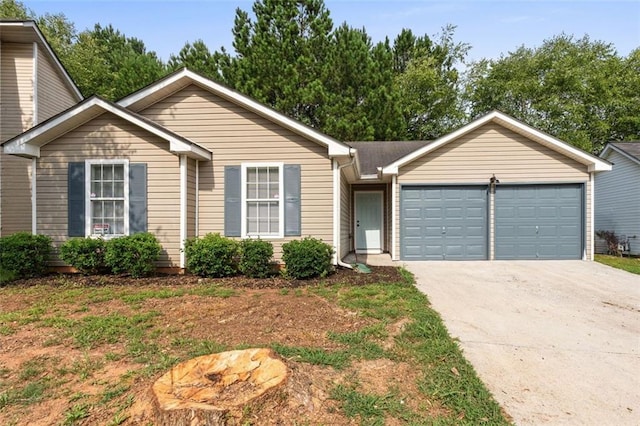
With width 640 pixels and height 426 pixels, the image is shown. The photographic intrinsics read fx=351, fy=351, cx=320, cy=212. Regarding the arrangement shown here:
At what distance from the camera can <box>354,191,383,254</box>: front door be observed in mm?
12516

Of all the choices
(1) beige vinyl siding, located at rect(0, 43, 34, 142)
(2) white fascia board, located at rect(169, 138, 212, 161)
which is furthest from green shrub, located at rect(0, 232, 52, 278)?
(1) beige vinyl siding, located at rect(0, 43, 34, 142)

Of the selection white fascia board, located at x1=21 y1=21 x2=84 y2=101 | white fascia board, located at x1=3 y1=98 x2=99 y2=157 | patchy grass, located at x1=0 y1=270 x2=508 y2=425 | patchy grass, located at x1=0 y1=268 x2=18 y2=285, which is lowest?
patchy grass, located at x1=0 y1=270 x2=508 y2=425

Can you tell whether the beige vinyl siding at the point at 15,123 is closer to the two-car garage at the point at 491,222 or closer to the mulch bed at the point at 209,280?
the mulch bed at the point at 209,280

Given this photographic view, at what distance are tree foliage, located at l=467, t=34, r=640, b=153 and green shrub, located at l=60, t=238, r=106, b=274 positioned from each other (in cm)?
2653

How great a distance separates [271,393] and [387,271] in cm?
604

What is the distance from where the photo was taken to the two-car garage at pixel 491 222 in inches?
395

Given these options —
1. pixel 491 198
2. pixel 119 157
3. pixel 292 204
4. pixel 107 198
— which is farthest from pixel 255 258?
pixel 491 198

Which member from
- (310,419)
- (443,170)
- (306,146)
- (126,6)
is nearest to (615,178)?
(443,170)

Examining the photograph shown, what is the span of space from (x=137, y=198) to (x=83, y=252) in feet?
4.97

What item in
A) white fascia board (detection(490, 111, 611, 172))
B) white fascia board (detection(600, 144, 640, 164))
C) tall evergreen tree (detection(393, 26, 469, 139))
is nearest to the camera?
white fascia board (detection(490, 111, 611, 172))

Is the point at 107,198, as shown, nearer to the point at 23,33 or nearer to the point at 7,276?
the point at 7,276

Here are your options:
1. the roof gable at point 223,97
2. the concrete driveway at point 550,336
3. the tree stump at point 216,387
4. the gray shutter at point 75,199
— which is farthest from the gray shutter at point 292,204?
the tree stump at point 216,387

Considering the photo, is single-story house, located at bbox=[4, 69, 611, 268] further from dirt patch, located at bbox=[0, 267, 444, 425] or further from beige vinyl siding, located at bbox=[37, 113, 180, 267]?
dirt patch, located at bbox=[0, 267, 444, 425]

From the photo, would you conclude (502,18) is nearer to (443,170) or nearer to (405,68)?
(443,170)
